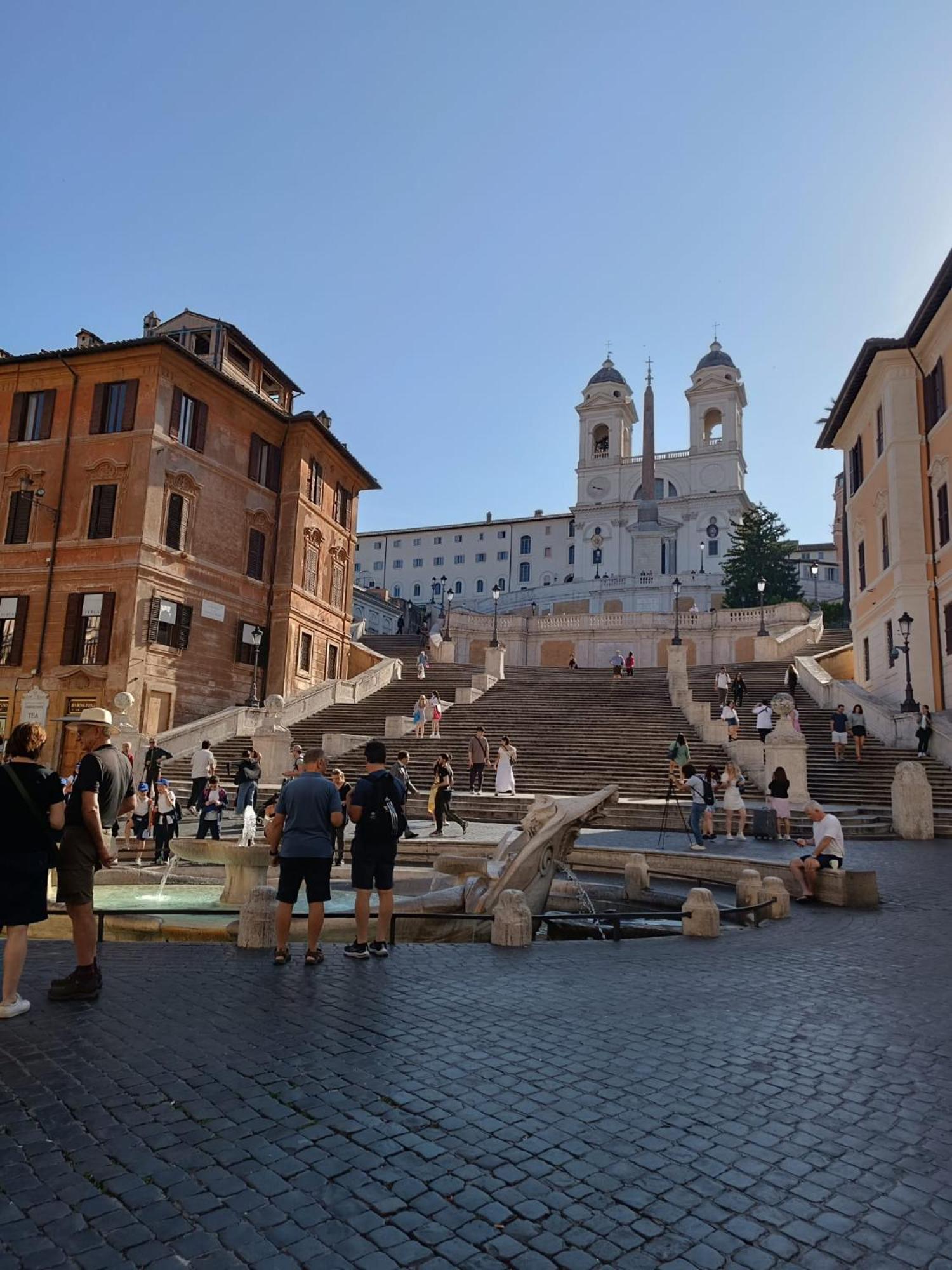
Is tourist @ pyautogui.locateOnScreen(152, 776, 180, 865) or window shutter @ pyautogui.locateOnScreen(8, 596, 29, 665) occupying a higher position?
window shutter @ pyautogui.locateOnScreen(8, 596, 29, 665)

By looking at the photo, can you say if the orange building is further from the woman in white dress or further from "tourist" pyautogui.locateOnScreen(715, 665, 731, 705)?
"tourist" pyautogui.locateOnScreen(715, 665, 731, 705)

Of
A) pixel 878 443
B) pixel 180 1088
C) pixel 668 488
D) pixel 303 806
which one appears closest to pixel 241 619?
pixel 878 443

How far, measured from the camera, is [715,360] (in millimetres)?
89875

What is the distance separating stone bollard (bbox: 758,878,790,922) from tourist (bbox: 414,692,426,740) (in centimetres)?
1721

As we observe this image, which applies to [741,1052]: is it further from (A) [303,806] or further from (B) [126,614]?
(B) [126,614]

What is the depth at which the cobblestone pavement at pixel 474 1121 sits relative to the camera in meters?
2.85

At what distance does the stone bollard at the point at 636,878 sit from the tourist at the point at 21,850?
7405 mm

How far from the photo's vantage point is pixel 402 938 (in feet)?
27.5

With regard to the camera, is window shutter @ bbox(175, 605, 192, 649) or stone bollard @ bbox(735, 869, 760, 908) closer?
stone bollard @ bbox(735, 869, 760, 908)

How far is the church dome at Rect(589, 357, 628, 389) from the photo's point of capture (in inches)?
3716

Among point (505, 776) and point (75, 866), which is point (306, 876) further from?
point (505, 776)

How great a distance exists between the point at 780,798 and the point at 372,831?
1110 centimetres

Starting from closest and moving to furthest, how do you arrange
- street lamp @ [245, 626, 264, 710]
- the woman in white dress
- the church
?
1. the woman in white dress
2. street lamp @ [245, 626, 264, 710]
3. the church

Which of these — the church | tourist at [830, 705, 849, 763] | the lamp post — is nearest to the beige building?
the lamp post
